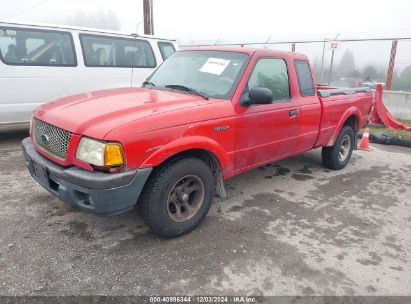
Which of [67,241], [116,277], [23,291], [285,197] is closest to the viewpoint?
[23,291]

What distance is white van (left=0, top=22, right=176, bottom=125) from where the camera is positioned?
19.7ft

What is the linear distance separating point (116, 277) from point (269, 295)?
119cm

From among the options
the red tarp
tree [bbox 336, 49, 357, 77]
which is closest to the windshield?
the red tarp

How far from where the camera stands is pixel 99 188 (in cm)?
266

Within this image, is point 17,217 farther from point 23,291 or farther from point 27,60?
point 27,60

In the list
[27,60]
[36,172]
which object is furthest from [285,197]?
[27,60]

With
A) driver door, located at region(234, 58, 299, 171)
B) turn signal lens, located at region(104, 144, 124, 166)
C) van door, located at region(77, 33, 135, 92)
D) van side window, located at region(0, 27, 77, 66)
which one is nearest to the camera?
turn signal lens, located at region(104, 144, 124, 166)

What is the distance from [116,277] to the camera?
2.74 metres

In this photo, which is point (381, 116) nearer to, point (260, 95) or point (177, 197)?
point (260, 95)

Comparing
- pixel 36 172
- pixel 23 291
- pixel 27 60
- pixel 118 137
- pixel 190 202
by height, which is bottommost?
pixel 23 291

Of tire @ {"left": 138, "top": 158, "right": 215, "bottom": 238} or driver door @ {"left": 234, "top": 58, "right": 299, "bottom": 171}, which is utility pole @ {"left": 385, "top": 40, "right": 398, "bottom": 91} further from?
tire @ {"left": 138, "top": 158, "right": 215, "bottom": 238}

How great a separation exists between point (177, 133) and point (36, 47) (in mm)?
4570

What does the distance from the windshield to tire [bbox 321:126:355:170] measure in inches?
97.3

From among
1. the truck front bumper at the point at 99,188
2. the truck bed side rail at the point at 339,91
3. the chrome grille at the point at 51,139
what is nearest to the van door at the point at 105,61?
the chrome grille at the point at 51,139
